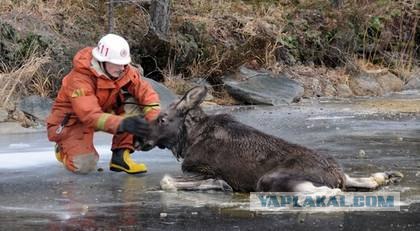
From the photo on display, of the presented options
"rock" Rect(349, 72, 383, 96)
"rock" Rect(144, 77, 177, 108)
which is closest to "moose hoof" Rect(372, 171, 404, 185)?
"rock" Rect(144, 77, 177, 108)

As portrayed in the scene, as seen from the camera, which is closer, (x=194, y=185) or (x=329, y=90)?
(x=194, y=185)

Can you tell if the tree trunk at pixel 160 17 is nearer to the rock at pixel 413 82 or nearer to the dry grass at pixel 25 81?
the dry grass at pixel 25 81

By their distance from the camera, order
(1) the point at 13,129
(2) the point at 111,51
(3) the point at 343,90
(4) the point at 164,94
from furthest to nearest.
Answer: (3) the point at 343,90 < (4) the point at 164,94 < (1) the point at 13,129 < (2) the point at 111,51

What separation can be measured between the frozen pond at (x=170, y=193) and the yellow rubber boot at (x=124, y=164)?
0.08 metres

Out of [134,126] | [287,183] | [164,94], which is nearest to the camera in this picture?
[287,183]

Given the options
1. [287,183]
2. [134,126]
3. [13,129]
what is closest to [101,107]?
[134,126]

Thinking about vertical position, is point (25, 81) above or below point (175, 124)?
below

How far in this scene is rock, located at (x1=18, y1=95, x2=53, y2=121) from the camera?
13273 millimetres

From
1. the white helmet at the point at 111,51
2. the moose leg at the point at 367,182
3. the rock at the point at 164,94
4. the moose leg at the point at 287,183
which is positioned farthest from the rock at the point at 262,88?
the moose leg at the point at 287,183

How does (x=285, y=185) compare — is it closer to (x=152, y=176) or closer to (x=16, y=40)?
(x=152, y=176)

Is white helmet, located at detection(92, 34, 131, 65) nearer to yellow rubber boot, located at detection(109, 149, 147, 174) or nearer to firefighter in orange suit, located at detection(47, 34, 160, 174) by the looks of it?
firefighter in orange suit, located at detection(47, 34, 160, 174)

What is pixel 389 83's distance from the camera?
20.4 meters

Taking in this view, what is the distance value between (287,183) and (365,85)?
Result: 13.6m

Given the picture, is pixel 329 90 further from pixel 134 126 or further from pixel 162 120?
pixel 134 126
